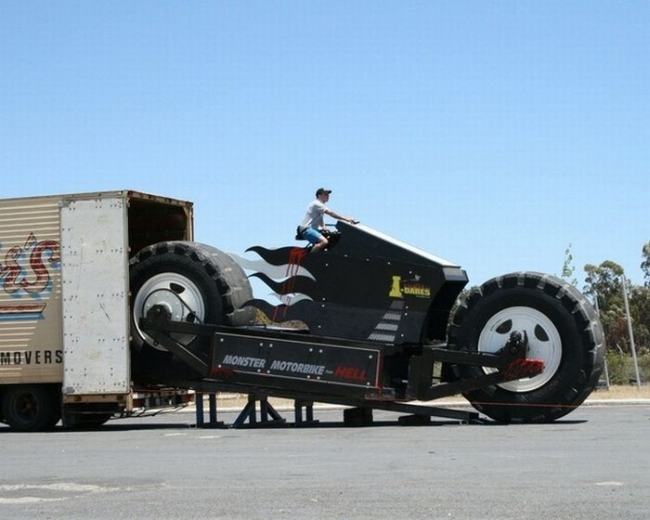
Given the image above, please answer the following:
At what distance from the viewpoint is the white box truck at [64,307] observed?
18656mm

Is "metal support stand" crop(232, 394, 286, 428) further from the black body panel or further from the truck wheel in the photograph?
the truck wheel

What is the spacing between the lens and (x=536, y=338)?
1733 cm

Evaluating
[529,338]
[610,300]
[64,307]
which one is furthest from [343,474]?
[610,300]

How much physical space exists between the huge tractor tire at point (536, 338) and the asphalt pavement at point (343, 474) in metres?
0.51

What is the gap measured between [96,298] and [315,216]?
11.5 feet

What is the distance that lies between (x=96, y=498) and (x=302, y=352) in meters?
7.65

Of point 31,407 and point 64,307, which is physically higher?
point 64,307

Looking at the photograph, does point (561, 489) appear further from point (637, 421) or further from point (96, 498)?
point (637, 421)

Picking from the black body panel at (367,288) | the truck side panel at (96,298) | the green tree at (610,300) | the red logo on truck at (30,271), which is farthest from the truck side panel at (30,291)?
the green tree at (610,300)

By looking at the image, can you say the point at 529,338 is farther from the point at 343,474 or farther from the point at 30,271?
the point at 30,271

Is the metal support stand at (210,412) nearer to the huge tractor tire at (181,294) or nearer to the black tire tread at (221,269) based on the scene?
the huge tractor tire at (181,294)

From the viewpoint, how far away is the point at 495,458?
40.9 feet

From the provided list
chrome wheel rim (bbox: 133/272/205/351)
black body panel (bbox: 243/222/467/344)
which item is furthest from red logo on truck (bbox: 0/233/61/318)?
black body panel (bbox: 243/222/467/344)

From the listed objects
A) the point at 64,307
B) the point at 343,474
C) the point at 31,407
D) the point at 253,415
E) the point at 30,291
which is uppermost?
the point at 30,291
